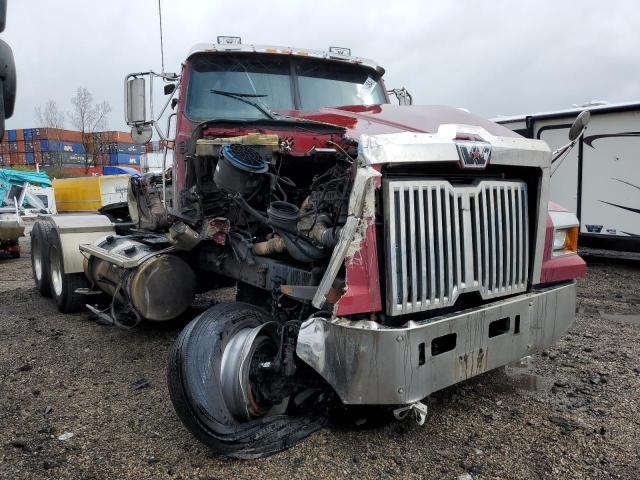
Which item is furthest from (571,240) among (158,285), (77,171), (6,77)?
(77,171)

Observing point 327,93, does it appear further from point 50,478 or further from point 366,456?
point 50,478

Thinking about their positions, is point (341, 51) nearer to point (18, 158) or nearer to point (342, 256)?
point (342, 256)

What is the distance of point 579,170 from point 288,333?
823cm

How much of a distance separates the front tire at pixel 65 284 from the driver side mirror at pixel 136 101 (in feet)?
7.48

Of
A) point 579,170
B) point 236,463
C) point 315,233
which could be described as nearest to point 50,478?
point 236,463

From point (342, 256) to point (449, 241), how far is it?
0.62m

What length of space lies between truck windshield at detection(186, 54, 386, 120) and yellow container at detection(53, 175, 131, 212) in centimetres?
713

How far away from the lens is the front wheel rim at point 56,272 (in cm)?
649

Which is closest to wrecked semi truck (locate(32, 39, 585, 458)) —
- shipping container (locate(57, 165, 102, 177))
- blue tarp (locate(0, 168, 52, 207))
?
blue tarp (locate(0, 168, 52, 207))

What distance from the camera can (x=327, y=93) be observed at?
16.0 ft

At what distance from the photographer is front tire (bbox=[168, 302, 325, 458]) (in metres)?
3.01

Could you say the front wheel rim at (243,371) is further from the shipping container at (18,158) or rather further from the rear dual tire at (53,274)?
the shipping container at (18,158)

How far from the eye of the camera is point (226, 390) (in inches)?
123

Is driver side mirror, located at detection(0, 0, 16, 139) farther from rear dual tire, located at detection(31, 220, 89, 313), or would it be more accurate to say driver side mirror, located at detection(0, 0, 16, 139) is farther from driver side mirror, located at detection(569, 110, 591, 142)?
rear dual tire, located at detection(31, 220, 89, 313)
